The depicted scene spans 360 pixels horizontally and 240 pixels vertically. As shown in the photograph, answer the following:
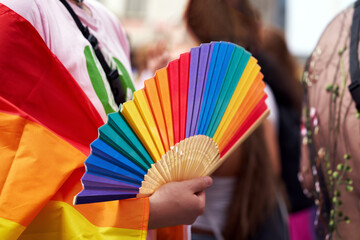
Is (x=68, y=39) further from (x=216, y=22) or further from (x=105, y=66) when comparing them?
(x=216, y=22)

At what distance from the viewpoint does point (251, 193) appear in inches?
68.2

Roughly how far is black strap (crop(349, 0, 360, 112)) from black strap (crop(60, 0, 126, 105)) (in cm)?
57

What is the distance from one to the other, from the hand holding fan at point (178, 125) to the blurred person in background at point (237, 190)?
2.44 ft

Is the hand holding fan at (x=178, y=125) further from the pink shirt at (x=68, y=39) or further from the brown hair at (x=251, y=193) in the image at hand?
the brown hair at (x=251, y=193)

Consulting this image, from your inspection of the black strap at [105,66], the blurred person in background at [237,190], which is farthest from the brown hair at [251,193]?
the black strap at [105,66]

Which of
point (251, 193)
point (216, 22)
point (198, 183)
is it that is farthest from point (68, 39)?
point (251, 193)

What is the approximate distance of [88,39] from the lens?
99cm

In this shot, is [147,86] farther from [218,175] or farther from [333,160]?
[218,175]

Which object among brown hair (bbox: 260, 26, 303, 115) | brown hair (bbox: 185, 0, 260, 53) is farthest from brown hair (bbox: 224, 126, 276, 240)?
brown hair (bbox: 260, 26, 303, 115)

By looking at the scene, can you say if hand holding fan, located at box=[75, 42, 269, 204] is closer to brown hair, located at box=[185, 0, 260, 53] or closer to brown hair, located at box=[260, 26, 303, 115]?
brown hair, located at box=[185, 0, 260, 53]

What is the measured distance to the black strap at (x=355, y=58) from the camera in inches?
38.8

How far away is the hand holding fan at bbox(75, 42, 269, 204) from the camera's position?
0.80 m

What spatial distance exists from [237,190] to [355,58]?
865 millimetres

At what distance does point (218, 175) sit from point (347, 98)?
0.80 meters
